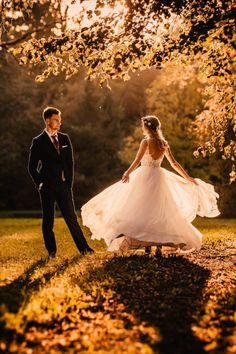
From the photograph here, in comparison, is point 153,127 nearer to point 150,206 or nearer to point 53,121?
point 150,206

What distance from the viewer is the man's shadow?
5102mm

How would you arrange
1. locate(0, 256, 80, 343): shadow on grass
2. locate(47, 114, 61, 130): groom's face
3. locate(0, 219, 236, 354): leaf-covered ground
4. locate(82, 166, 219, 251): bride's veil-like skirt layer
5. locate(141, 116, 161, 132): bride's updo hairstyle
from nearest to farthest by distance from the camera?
locate(0, 219, 236, 354): leaf-covered ground → locate(0, 256, 80, 343): shadow on grass → locate(82, 166, 219, 251): bride's veil-like skirt layer → locate(141, 116, 161, 132): bride's updo hairstyle → locate(47, 114, 61, 130): groom's face

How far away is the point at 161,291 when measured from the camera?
702cm

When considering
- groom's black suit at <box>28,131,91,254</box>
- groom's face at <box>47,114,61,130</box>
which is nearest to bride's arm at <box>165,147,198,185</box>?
groom's black suit at <box>28,131,91,254</box>

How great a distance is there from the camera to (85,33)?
8867mm

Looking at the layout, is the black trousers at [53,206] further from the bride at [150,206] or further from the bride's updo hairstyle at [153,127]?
the bride's updo hairstyle at [153,127]

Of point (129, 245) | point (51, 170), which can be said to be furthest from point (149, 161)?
point (51, 170)

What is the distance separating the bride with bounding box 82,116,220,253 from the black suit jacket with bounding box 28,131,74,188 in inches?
33.2

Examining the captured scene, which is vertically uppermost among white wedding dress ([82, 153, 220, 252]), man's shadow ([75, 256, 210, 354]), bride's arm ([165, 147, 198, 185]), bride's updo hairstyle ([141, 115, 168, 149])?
bride's updo hairstyle ([141, 115, 168, 149])

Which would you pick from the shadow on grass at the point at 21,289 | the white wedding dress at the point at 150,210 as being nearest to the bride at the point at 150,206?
the white wedding dress at the point at 150,210

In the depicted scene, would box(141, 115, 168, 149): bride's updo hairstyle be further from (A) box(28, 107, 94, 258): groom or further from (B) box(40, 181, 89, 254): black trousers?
(B) box(40, 181, 89, 254): black trousers

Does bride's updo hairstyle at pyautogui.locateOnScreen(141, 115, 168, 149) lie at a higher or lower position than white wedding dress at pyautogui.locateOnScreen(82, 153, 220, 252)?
higher

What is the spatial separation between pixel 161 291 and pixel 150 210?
248cm

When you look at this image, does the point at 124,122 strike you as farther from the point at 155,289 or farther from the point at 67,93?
the point at 155,289
